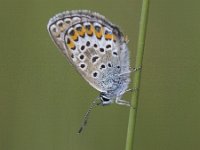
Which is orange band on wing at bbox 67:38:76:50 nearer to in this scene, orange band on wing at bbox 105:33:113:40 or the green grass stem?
orange band on wing at bbox 105:33:113:40

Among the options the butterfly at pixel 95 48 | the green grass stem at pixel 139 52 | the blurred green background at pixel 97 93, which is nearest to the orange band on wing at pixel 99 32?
the butterfly at pixel 95 48

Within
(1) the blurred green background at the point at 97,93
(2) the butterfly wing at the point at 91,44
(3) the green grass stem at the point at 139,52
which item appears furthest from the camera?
(1) the blurred green background at the point at 97,93

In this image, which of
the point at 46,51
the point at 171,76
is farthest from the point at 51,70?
the point at 171,76

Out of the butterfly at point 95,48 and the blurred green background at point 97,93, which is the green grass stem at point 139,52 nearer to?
the butterfly at point 95,48

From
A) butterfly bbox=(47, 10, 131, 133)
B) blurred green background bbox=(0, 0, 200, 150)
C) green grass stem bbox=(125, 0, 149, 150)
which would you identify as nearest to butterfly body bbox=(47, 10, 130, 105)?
butterfly bbox=(47, 10, 131, 133)

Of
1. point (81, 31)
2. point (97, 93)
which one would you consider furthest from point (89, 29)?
point (97, 93)

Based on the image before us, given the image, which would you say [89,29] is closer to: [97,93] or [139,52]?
[139,52]

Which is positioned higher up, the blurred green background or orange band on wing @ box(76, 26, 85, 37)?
orange band on wing @ box(76, 26, 85, 37)

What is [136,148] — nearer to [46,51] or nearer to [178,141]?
[178,141]
